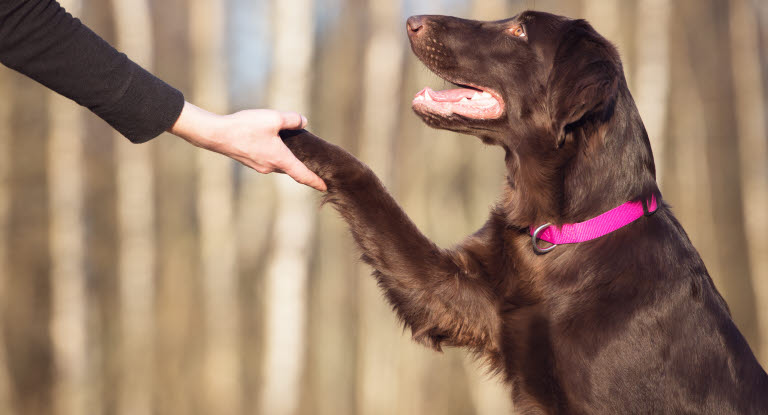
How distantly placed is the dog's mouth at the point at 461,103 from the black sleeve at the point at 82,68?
108cm

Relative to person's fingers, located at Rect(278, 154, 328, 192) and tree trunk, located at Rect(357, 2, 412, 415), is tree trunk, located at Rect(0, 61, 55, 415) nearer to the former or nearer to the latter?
tree trunk, located at Rect(357, 2, 412, 415)

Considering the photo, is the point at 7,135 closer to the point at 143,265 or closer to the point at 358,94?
the point at 143,265

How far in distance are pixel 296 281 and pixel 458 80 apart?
6.30 meters

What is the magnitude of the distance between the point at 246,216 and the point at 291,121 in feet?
28.2

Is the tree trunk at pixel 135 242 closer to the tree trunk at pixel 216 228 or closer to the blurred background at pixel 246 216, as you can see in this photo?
the blurred background at pixel 246 216

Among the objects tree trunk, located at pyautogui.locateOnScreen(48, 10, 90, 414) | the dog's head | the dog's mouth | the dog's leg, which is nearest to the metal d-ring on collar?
the dog's leg

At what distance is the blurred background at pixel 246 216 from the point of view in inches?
368

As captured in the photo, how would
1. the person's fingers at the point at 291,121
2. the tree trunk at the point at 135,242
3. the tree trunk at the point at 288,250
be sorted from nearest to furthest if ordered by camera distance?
the person's fingers at the point at 291,121, the tree trunk at the point at 288,250, the tree trunk at the point at 135,242

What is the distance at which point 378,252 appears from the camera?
9.11 ft

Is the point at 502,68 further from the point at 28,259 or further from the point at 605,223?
the point at 28,259

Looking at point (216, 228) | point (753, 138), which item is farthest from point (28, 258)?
point (753, 138)

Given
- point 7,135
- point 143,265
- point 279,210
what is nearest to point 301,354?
point 279,210

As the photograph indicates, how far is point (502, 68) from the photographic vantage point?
306 centimetres

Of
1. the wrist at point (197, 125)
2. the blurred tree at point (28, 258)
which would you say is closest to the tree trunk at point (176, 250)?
the blurred tree at point (28, 258)
